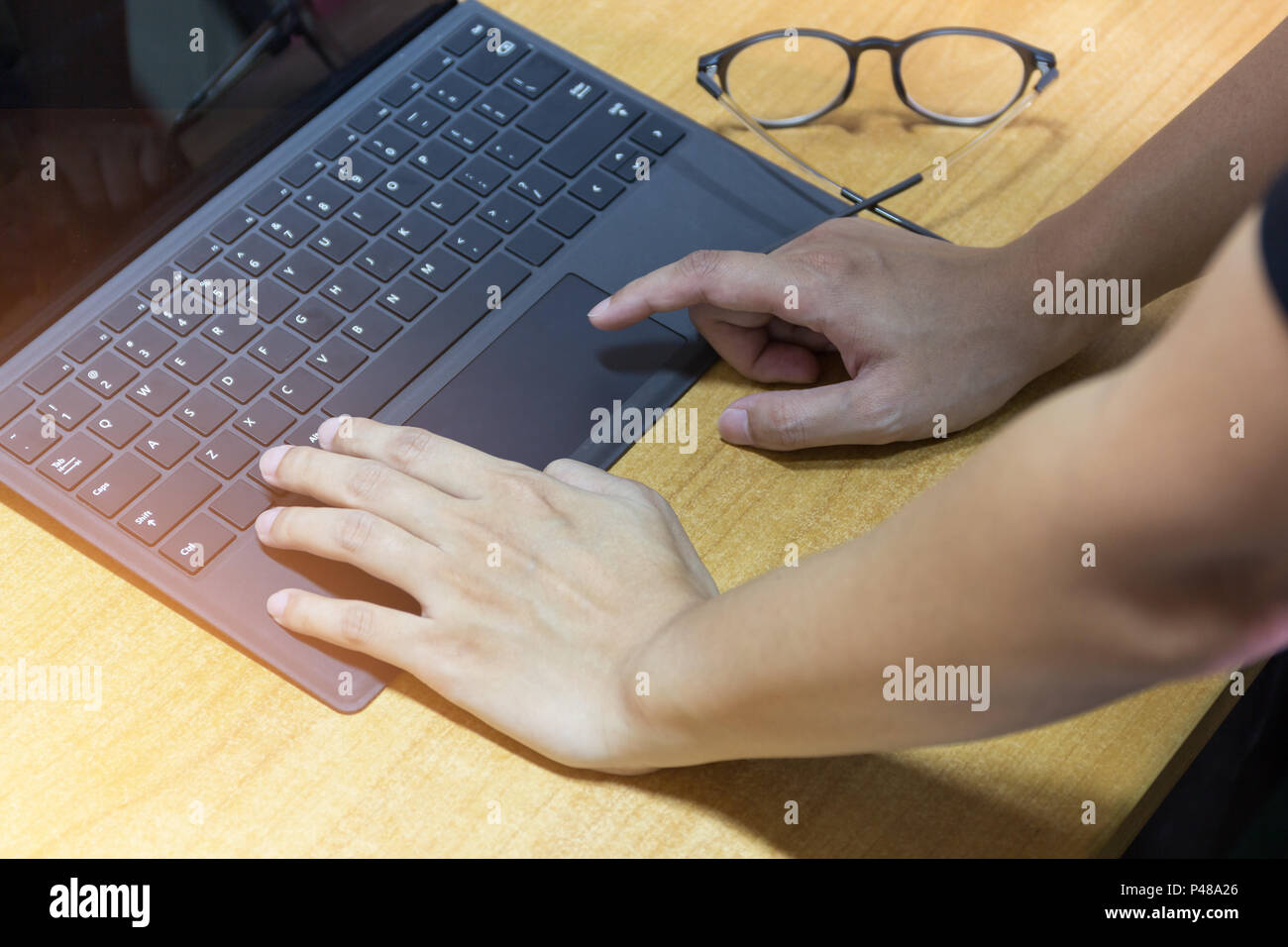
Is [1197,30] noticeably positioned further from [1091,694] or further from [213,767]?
[213,767]

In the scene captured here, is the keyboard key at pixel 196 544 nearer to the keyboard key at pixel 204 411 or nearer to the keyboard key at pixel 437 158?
the keyboard key at pixel 204 411

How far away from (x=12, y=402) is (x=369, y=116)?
29 cm

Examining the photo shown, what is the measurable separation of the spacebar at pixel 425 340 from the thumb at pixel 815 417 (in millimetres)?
167

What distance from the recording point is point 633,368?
68 cm

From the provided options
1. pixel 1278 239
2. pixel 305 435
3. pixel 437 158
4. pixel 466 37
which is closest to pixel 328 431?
pixel 305 435

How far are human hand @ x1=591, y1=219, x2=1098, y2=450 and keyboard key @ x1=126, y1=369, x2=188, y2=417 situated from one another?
0.79ft

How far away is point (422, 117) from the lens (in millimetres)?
747

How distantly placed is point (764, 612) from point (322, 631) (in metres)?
0.23

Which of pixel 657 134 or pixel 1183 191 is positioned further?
pixel 657 134

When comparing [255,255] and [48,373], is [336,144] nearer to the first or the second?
[255,255]
